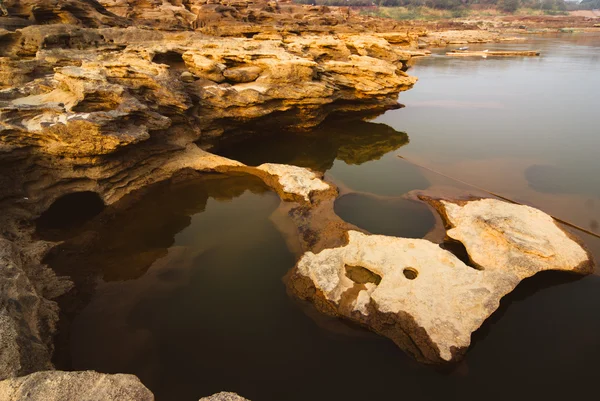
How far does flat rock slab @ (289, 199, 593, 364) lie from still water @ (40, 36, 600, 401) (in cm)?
37

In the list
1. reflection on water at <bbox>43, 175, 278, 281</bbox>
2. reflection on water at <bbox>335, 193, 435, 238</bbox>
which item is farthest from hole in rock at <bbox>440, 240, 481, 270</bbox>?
reflection on water at <bbox>43, 175, 278, 281</bbox>

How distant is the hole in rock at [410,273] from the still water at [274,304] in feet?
5.07

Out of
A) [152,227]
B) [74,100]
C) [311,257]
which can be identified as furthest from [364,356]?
[74,100]

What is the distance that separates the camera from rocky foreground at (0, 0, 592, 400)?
5.70 meters

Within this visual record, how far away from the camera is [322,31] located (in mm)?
39344

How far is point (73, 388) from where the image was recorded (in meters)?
3.46

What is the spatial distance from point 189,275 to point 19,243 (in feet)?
A: 14.1

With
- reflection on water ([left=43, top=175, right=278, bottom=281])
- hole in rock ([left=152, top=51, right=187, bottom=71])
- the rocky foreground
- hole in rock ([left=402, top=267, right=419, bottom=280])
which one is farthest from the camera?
hole in rock ([left=152, top=51, right=187, bottom=71])

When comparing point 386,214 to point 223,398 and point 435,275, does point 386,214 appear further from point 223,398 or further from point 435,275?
point 223,398

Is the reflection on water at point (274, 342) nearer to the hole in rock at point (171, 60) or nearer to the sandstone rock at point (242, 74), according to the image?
the sandstone rock at point (242, 74)

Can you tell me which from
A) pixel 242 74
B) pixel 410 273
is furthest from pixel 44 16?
pixel 410 273

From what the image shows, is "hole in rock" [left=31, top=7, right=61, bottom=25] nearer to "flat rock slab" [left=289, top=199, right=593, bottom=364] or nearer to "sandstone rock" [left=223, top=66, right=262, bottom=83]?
"sandstone rock" [left=223, top=66, right=262, bottom=83]

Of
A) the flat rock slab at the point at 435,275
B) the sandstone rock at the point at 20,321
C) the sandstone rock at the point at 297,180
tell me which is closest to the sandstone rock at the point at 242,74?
the sandstone rock at the point at 297,180

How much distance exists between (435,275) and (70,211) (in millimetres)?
10450
